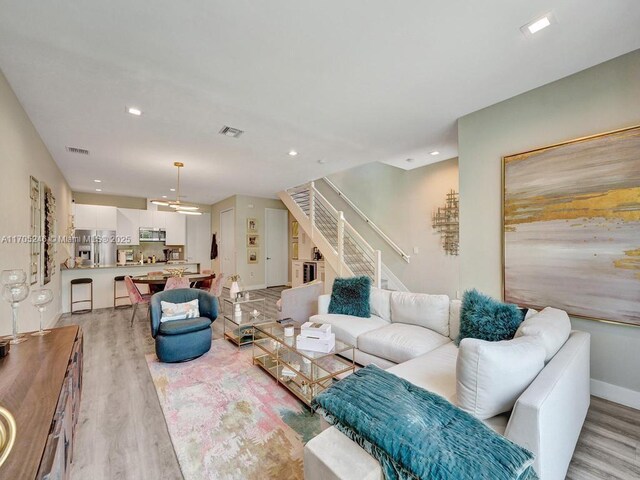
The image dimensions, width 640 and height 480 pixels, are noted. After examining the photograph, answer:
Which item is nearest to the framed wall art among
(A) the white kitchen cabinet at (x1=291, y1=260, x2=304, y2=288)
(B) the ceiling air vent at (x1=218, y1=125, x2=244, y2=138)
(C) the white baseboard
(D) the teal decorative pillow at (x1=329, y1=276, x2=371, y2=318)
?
(B) the ceiling air vent at (x1=218, y1=125, x2=244, y2=138)

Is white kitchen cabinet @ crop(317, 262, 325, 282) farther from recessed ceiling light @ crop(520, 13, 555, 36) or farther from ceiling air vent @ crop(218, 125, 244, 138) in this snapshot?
recessed ceiling light @ crop(520, 13, 555, 36)

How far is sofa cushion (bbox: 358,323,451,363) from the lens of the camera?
250 centimetres

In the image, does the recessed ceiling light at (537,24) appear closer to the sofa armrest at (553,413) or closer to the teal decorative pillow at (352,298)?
the sofa armrest at (553,413)

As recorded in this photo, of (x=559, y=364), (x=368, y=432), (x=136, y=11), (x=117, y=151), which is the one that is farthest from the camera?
(x=117, y=151)

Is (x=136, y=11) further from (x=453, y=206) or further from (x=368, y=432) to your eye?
(x=453, y=206)

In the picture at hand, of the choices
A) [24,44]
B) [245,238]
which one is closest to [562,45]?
[24,44]

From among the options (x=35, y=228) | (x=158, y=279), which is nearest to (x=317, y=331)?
(x=35, y=228)

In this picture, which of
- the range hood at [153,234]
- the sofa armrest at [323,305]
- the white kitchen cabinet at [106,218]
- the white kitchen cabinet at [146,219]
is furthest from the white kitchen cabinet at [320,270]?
the white kitchen cabinet at [106,218]

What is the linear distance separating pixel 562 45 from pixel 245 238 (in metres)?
7.25

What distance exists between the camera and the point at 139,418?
2.18 metres

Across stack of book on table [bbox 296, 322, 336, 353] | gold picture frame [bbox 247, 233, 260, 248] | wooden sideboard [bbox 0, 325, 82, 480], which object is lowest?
stack of book on table [bbox 296, 322, 336, 353]

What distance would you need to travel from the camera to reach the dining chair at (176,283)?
4.63 meters

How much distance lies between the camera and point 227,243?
8.46 metres

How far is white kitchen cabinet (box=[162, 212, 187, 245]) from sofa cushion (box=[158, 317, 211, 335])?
524 cm
